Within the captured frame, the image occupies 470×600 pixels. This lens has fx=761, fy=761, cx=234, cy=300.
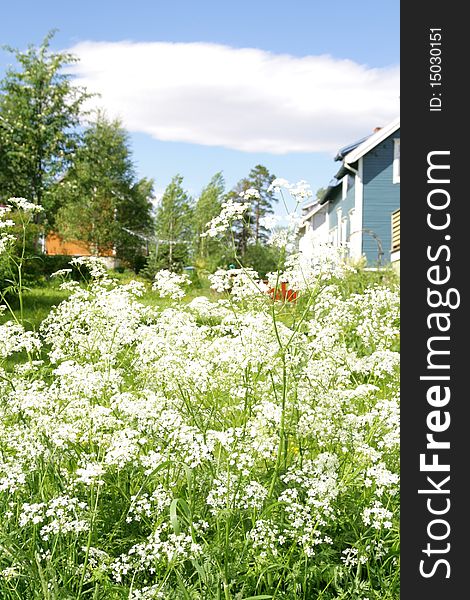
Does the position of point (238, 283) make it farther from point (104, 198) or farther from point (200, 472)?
point (104, 198)

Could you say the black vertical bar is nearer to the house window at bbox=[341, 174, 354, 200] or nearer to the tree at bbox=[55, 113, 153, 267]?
the house window at bbox=[341, 174, 354, 200]

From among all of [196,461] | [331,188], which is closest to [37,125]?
[331,188]

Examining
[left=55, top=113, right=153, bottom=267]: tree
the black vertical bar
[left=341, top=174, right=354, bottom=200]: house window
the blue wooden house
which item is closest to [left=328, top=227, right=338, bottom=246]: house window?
the blue wooden house

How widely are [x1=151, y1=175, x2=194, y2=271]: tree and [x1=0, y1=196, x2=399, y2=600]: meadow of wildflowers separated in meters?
32.4

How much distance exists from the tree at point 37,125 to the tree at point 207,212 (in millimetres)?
7308

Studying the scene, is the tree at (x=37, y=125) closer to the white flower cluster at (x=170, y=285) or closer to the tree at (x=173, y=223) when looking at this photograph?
the tree at (x=173, y=223)

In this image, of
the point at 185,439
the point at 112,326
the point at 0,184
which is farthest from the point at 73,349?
the point at 0,184

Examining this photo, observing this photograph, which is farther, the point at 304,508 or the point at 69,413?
the point at 69,413

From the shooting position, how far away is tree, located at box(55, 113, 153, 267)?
37375 mm

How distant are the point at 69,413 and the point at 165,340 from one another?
66 centimetres

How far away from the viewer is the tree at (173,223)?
37.2 m

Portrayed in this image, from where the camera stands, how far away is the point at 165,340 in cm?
408

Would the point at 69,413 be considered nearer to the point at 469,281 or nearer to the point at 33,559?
the point at 33,559

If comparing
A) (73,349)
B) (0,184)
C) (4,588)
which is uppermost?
(0,184)
